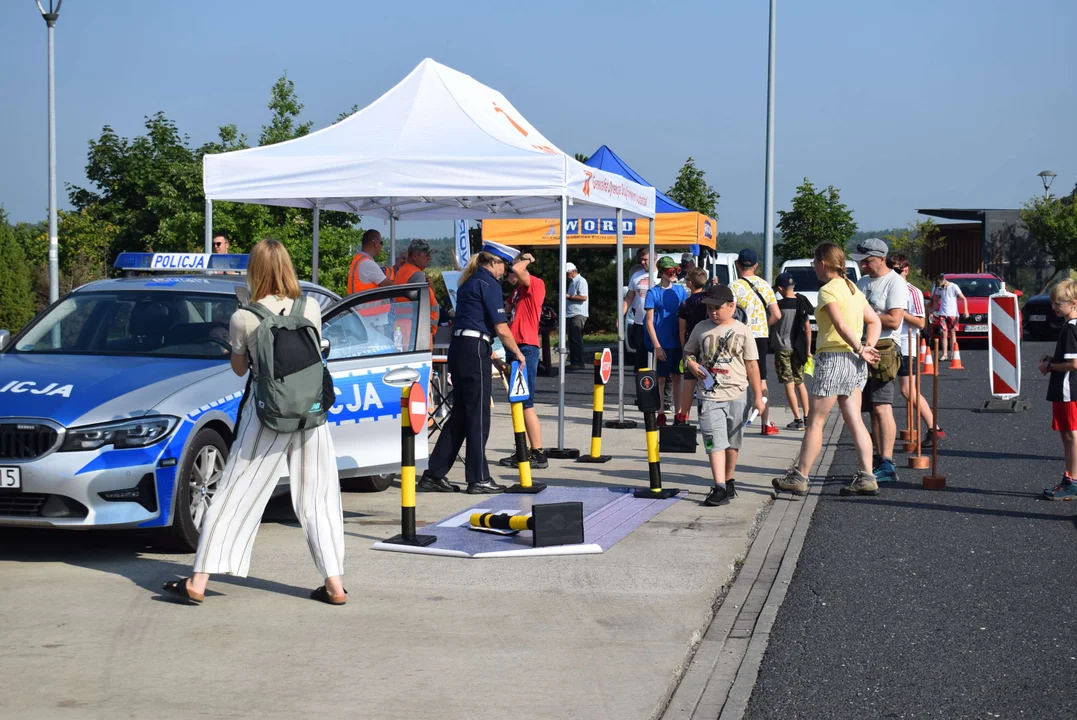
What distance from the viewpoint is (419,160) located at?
35.4 feet

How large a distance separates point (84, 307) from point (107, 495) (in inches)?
80.5

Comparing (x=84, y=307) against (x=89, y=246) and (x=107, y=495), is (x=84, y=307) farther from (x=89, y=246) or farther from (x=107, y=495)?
(x=89, y=246)

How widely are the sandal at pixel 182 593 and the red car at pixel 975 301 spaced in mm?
24274

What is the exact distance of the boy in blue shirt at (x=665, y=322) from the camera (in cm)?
1296

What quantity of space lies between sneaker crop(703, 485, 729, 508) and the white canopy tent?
241 centimetres

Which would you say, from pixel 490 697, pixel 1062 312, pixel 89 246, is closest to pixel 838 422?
pixel 1062 312

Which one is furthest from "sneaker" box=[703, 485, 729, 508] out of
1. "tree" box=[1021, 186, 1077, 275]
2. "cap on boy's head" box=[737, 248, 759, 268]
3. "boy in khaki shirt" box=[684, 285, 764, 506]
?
"tree" box=[1021, 186, 1077, 275]

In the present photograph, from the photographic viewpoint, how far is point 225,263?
1098cm

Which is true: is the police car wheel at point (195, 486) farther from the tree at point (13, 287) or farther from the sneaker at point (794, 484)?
the tree at point (13, 287)

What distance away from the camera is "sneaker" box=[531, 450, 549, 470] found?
10789mm

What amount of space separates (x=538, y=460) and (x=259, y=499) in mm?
4802

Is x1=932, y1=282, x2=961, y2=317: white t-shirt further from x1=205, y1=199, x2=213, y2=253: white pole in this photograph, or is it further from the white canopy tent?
x1=205, y1=199, x2=213, y2=253: white pole

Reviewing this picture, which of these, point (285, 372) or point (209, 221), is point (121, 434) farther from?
point (209, 221)

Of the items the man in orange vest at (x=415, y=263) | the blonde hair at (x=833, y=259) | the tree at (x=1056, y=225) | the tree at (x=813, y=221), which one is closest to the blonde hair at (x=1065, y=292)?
the blonde hair at (x=833, y=259)
